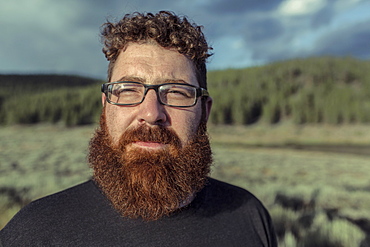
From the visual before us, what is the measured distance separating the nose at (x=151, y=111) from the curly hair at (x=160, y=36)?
365 mm

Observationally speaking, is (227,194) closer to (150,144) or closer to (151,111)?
(150,144)

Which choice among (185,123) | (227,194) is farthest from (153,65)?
(227,194)

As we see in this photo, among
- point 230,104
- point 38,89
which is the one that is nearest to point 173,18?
point 230,104

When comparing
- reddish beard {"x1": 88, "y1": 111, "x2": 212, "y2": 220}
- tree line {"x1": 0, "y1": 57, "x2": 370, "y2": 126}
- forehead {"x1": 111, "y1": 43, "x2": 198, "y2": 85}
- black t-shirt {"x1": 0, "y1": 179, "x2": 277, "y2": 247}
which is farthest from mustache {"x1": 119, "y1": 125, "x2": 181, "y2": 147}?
tree line {"x1": 0, "y1": 57, "x2": 370, "y2": 126}

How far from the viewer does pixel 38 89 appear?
66.2 meters

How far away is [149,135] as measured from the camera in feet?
5.59

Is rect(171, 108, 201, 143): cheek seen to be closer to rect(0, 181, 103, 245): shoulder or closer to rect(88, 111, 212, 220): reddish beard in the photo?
rect(88, 111, 212, 220): reddish beard

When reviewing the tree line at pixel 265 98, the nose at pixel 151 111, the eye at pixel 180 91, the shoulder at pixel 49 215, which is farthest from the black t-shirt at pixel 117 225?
the tree line at pixel 265 98

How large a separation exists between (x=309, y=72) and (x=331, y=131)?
3403 centimetres

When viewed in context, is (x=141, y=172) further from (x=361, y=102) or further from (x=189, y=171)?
(x=361, y=102)

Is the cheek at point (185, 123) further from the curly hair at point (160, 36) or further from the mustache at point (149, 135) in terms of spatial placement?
the curly hair at point (160, 36)

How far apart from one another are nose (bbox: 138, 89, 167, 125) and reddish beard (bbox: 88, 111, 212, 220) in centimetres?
5

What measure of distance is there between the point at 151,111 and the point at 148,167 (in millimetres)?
350

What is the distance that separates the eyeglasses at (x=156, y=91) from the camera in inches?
69.4
